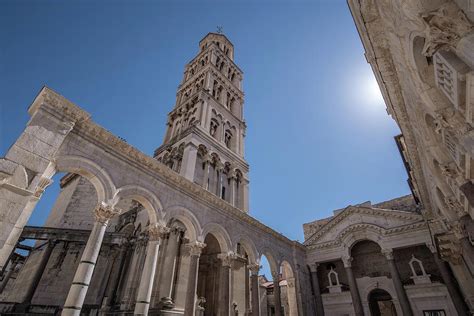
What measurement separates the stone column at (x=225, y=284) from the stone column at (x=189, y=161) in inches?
244

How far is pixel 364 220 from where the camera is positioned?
19.0 metres

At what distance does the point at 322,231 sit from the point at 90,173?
17.3 m

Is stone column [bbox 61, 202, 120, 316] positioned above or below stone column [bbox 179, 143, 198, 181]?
below

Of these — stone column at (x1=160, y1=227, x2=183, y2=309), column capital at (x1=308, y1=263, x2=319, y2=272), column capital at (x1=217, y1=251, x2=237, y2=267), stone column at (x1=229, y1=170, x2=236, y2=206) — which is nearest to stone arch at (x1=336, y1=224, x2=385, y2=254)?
column capital at (x1=308, y1=263, x2=319, y2=272)

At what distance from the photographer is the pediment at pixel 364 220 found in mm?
17406

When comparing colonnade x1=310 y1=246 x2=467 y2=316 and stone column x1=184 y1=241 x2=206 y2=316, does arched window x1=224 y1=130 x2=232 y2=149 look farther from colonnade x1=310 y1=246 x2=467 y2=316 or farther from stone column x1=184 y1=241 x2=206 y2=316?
stone column x1=184 y1=241 x2=206 y2=316

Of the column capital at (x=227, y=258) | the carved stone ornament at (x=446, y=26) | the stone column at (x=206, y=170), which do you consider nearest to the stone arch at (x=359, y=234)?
the column capital at (x=227, y=258)

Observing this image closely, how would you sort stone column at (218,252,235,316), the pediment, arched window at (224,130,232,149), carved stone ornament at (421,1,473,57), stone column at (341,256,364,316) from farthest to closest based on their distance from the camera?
arched window at (224,130,232,149) → the pediment → stone column at (341,256,364,316) → stone column at (218,252,235,316) → carved stone ornament at (421,1,473,57)

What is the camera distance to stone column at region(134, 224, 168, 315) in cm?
872

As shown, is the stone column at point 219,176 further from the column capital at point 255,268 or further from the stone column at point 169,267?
the stone column at point 169,267

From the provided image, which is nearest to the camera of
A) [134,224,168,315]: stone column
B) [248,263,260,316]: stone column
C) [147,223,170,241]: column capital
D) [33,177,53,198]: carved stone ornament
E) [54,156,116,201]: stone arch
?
[33,177,53,198]: carved stone ornament

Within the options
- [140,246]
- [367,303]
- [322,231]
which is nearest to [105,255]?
[140,246]

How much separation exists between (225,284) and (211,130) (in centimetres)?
1380

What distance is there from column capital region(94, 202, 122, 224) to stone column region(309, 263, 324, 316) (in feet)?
51.9
